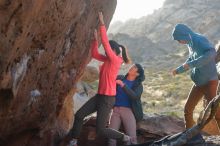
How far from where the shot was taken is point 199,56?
419 inches

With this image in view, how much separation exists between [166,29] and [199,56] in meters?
82.9

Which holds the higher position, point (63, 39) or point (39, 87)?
point (63, 39)

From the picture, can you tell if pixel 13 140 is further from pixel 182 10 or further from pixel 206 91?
pixel 182 10

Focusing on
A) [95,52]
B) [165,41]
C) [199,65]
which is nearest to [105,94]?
[95,52]

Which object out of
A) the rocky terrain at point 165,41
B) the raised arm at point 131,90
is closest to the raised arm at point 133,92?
the raised arm at point 131,90

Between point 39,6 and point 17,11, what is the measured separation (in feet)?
1.99

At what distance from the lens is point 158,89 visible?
5469cm

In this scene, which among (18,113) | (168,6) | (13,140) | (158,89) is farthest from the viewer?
(168,6)

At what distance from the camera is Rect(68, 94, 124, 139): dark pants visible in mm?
9812

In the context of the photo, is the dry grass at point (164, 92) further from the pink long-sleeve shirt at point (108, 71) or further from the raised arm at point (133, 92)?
the pink long-sleeve shirt at point (108, 71)

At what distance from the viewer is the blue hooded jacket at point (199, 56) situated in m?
10.4

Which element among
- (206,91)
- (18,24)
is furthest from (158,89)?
(18,24)

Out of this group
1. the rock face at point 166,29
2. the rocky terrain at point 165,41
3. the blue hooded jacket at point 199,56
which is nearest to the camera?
the blue hooded jacket at point 199,56

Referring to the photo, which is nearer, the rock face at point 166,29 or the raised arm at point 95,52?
the raised arm at point 95,52
